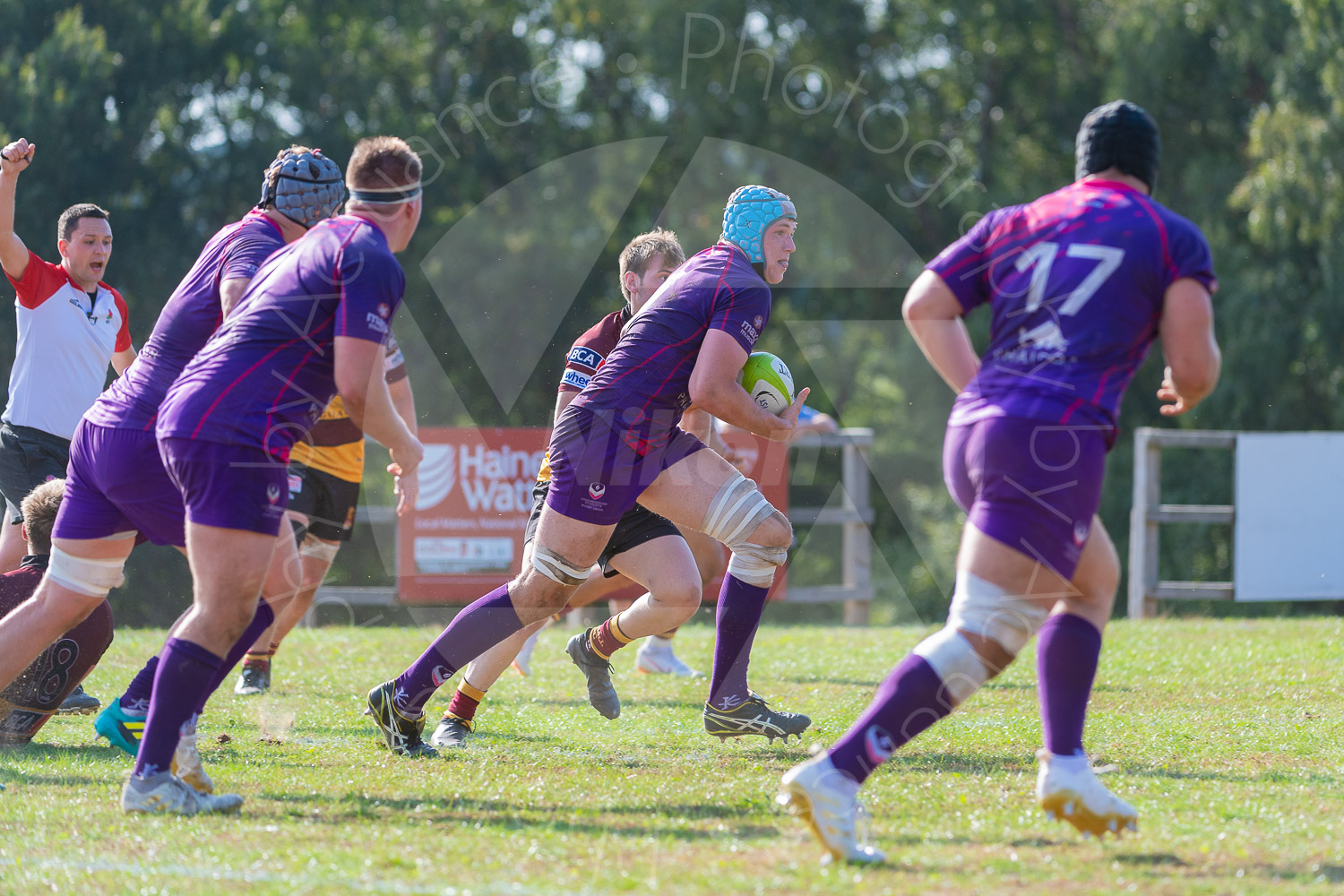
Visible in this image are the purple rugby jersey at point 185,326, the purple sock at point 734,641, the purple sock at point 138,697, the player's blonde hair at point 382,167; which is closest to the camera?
the player's blonde hair at point 382,167

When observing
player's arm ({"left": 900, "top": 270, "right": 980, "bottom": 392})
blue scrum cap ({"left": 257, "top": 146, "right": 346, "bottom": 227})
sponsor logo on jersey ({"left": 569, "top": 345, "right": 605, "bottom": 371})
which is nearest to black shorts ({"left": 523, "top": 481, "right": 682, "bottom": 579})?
sponsor logo on jersey ({"left": 569, "top": 345, "right": 605, "bottom": 371})

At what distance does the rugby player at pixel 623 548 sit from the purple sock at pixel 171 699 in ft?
4.41

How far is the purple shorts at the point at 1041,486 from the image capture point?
10.5 feet

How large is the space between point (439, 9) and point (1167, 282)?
2524 centimetres

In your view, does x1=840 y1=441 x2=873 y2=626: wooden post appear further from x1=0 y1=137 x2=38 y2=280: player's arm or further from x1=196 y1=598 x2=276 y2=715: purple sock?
x1=196 y1=598 x2=276 y2=715: purple sock

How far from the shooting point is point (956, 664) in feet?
10.8

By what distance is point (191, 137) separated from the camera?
73.8 feet

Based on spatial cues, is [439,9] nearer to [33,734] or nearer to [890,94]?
[890,94]

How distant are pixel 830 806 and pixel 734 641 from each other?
1.89m

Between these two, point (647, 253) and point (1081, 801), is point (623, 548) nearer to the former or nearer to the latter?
point (647, 253)

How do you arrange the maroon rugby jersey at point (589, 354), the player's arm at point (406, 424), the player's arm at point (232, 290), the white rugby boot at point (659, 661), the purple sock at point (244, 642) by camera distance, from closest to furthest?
the purple sock at point (244, 642), the player's arm at point (232, 290), the player's arm at point (406, 424), the maroon rugby jersey at point (589, 354), the white rugby boot at point (659, 661)

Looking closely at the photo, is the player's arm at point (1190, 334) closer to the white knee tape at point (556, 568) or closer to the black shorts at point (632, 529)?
the white knee tape at point (556, 568)

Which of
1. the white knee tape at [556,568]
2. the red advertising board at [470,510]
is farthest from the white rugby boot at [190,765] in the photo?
the red advertising board at [470,510]

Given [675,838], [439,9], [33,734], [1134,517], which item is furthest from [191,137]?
[675,838]
